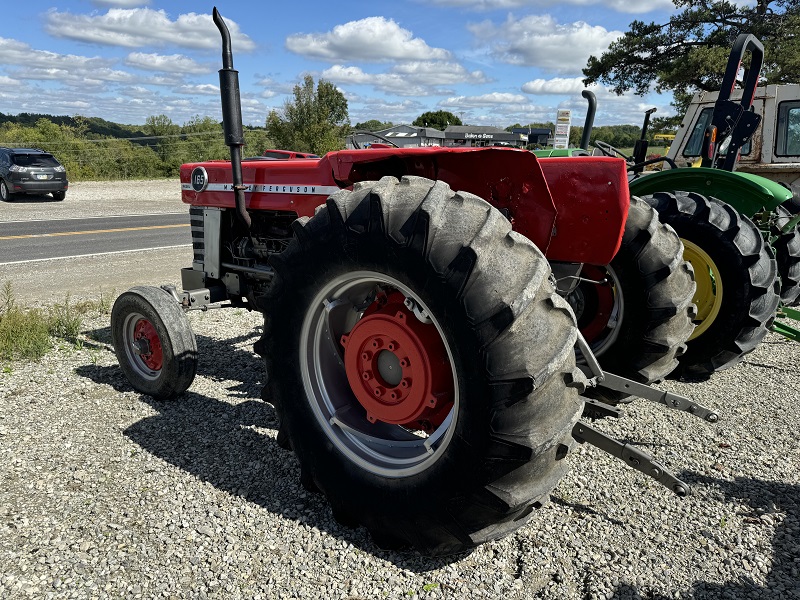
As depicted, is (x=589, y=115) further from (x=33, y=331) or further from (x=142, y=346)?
(x=33, y=331)

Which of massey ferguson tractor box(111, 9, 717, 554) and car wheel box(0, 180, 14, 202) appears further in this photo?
car wheel box(0, 180, 14, 202)

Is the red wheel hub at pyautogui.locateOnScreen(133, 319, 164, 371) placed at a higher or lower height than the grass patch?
higher

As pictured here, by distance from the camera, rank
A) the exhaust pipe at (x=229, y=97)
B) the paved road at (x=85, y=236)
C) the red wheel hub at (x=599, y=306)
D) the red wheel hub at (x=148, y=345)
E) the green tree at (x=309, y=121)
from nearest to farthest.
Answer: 1. the exhaust pipe at (x=229, y=97)
2. the red wheel hub at (x=599, y=306)
3. the red wheel hub at (x=148, y=345)
4. the paved road at (x=85, y=236)
5. the green tree at (x=309, y=121)

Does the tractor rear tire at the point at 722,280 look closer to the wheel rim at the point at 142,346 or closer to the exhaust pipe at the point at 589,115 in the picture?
the exhaust pipe at the point at 589,115

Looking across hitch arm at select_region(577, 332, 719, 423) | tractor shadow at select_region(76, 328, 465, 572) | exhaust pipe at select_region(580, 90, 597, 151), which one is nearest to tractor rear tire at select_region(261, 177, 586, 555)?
tractor shadow at select_region(76, 328, 465, 572)

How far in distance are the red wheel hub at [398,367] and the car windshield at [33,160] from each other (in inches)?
789

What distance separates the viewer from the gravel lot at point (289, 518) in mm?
2264

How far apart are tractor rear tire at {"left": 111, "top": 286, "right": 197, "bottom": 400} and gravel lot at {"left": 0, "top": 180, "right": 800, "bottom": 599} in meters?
0.14

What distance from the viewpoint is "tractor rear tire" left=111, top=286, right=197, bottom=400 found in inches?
143

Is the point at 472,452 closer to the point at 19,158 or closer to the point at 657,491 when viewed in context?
the point at 657,491

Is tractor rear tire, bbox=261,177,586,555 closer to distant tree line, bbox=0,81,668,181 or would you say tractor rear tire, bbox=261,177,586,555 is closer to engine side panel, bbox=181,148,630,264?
engine side panel, bbox=181,148,630,264

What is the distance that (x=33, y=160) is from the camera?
61.5ft

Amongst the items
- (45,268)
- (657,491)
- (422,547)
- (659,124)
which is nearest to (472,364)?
(422,547)

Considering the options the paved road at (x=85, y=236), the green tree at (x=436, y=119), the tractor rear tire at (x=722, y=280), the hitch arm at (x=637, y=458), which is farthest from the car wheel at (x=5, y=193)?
the hitch arm at (x=637, y=458)
